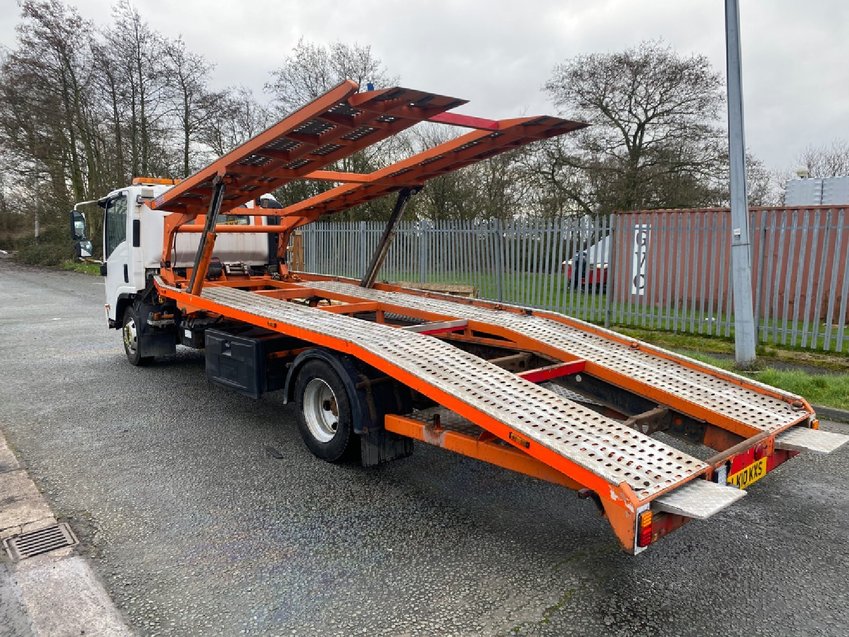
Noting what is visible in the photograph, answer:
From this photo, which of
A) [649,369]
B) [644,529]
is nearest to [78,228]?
[649,369]

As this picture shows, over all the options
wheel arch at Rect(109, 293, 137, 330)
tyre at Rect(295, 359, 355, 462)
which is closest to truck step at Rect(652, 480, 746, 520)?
tyre at Rect(295, 359, 355, 462)

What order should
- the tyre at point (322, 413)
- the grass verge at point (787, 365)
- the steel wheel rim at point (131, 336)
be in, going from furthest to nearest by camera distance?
the steel wheel rim at point (131, 336) → the grass verge at point (787, 365) → the tyre at point (322, 413)

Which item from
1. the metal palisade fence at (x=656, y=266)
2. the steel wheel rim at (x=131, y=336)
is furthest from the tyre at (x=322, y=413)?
the metal palisade fence at (x=656, y=266)

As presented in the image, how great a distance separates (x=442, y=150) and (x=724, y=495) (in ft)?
13.1

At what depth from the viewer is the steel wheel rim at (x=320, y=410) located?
15.4 feet

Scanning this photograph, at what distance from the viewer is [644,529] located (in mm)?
2625

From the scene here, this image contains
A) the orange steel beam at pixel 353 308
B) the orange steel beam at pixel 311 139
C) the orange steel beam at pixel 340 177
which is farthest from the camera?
the orange steel beam at pixel 340 177

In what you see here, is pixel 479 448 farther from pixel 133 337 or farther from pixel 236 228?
pixel 133 337

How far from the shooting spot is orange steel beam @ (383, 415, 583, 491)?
10.5 ft

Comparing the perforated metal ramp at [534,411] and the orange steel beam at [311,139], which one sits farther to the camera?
the orange steel beam at [311,139]

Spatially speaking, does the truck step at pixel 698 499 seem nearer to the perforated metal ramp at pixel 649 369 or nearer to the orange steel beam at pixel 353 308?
the perforated metal ramp at pixel 649 369

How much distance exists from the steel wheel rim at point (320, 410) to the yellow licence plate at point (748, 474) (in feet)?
8.83

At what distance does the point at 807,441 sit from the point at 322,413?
3.26m

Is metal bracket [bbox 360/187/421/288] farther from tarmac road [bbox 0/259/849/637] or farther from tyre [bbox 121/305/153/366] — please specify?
tyre [bbox 121/305/153/366]
